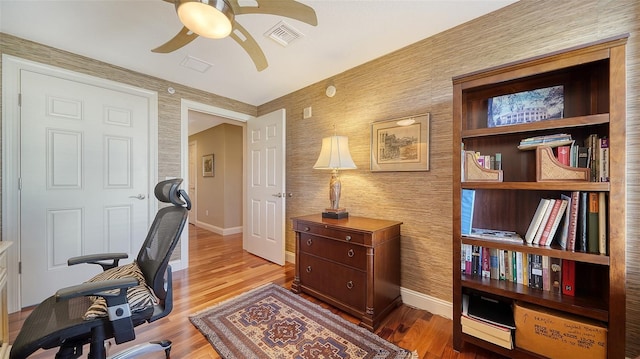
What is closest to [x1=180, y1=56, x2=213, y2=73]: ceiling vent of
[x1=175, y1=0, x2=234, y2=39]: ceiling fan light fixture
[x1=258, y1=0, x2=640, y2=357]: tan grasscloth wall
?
[x1=258, y1=0, x2=640, y2=357]: tan grasscloth wall

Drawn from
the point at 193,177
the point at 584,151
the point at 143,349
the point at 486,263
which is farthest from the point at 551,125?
the point at 193,177

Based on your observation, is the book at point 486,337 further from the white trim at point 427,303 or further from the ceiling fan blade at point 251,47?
the ceiling fan blade at point 251,47

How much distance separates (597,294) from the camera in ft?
4.14

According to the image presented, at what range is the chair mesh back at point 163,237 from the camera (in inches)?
48.1

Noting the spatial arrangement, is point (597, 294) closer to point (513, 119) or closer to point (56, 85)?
point (513, 119)

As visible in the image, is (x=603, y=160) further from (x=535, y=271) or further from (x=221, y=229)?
(x=221, y=229)

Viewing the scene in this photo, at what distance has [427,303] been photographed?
75.6 inches

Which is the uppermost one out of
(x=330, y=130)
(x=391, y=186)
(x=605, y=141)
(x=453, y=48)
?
(x=453, y=48)

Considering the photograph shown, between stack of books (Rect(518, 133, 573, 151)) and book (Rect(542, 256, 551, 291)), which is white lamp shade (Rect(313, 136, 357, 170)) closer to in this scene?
stack of books (Rect(518, 133, 573, 151))

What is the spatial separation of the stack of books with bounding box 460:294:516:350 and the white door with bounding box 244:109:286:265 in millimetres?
2006

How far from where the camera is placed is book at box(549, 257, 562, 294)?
1287 millimetres

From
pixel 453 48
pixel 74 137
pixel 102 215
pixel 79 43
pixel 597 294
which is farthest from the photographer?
pixel 102 215

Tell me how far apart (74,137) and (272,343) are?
2589 mm

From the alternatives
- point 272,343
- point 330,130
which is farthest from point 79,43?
point 272,343
